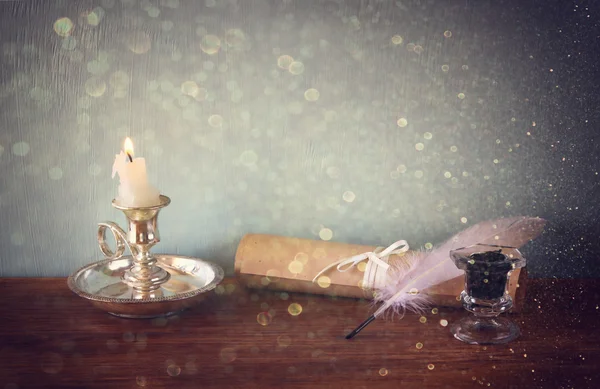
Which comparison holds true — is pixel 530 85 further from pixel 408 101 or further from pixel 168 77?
pixel 168 77

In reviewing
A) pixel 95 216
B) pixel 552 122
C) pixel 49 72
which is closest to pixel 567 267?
pixel 552 122

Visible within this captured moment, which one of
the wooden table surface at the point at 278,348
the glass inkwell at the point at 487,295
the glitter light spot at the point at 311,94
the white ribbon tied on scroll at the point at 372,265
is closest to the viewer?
the wooden table surface at the point at 278,348

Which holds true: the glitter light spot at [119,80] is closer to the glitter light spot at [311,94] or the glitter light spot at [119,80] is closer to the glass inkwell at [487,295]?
the glitter light spot at [311,94]

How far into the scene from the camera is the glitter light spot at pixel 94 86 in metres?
1.02

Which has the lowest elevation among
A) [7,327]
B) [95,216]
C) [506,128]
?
[7,327]

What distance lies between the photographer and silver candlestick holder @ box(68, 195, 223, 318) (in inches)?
33.8

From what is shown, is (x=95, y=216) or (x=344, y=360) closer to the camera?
(x=344, y=360)

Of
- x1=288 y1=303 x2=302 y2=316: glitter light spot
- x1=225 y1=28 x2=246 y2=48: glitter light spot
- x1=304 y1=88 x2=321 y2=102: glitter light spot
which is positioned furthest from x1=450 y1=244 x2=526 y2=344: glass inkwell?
x1=225 y1=28 x2=246 y2=48: glitter light spot

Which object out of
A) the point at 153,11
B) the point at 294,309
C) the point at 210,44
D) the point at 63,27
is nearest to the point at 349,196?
the point at 294,309

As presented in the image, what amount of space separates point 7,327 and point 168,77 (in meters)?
0.47

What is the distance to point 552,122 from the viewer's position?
3.44ft

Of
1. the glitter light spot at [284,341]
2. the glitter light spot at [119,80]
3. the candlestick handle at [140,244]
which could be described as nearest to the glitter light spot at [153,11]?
the glitter light spot at [119,80]

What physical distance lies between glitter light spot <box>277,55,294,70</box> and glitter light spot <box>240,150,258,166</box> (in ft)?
0.52

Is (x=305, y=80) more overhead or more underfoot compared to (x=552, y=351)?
more overhead
